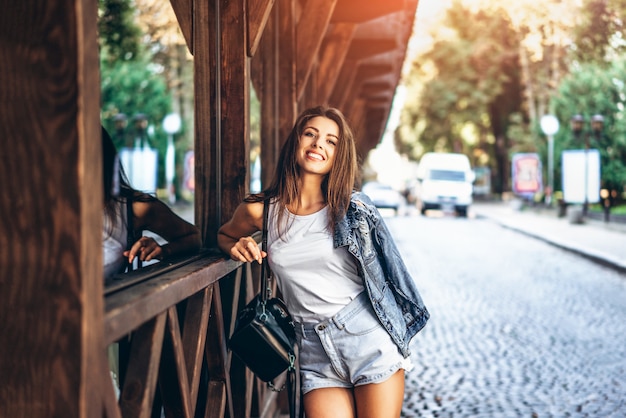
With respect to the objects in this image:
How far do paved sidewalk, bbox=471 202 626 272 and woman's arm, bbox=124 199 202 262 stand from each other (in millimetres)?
11450

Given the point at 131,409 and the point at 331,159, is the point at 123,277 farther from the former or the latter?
the point at 331,159

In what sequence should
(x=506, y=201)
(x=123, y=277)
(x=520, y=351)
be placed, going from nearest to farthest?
(x=123, y=277)
(x=520, y=351)
(x=506, y=201)

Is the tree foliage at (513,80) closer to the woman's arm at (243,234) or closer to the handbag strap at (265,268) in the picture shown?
the woman's arm at (243,234)

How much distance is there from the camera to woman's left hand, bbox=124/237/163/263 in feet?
8.91

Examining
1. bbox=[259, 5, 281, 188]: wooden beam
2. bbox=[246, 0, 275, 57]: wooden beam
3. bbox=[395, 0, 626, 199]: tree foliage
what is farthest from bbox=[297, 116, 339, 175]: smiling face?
bbox=[395, 0, 626, 199]: tree foliage

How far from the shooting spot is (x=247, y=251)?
10.0 feet

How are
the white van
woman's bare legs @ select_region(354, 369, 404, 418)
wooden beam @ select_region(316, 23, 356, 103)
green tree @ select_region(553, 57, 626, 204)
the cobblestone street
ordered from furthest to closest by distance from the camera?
1. the white van
2. green tree @ select_region(553, 57, 626, 204)
3. wooden beam @ select_region(316, 23, 356, 103)
4. the cobblestone street
5. woman's bare legs @ select_region(354, 369, 404, 418)

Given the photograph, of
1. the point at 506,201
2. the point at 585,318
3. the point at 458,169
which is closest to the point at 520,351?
the point at 585,318

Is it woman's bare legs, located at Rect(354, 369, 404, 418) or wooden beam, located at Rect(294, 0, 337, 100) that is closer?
woman's bare legs, located at Rect(354, 369, 404, 418)

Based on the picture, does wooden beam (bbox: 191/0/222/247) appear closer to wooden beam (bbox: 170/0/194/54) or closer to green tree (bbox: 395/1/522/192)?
wooden beam (bbox: 170/0/194/54)

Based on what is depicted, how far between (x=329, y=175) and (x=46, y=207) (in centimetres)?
163

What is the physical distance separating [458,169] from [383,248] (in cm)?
3187

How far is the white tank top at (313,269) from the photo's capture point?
297 cm

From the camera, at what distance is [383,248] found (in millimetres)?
3012
